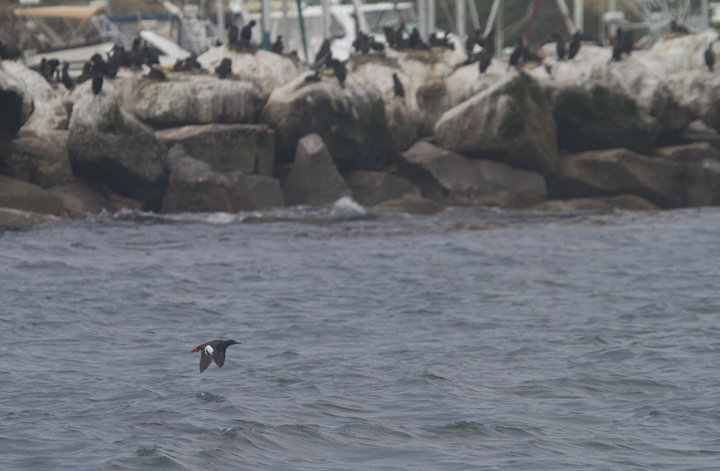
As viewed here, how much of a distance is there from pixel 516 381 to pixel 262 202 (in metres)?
11.3

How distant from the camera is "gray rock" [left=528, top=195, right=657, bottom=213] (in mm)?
19781

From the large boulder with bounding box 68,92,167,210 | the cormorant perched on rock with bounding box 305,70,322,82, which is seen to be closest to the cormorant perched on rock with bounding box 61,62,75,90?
the large boulder with bounding box 68,92,167,210

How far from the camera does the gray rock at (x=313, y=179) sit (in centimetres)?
1844

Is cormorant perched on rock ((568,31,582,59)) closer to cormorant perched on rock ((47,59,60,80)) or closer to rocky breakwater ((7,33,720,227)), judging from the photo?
rocky breakwater ((7,33,720,227))

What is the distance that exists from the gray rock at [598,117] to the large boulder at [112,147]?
9.29 m

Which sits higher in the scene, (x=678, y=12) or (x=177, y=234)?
(x=678, y=12)

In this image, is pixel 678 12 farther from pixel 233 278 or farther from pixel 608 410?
pixel 608 410

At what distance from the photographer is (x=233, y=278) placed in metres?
11.8

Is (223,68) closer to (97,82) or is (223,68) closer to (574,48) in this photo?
(97,82)

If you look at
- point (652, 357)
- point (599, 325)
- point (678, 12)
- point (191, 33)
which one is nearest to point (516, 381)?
point (652, 357)

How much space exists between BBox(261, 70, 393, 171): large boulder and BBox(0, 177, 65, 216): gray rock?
5215mm

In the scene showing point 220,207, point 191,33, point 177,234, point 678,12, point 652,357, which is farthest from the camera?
point 678,12

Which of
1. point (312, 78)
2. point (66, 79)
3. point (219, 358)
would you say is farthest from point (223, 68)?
point (219, 358)

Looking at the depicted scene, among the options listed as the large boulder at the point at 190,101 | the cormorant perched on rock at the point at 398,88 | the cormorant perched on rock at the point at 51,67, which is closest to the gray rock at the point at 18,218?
the large boulder at the point at 190,101
